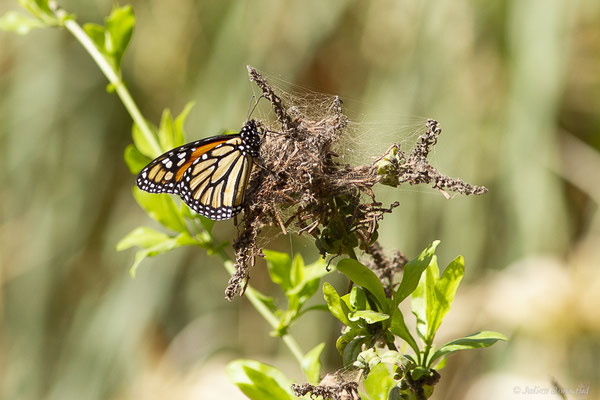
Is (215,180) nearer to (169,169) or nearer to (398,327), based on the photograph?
(169,169)

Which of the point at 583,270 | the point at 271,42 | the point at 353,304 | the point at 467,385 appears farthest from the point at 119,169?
the point at 353,304

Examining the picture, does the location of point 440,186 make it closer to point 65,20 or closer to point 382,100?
point 65,20

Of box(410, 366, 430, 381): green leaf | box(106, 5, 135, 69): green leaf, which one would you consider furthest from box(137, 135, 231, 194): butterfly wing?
box(410, 366, 430, 381): green leaf

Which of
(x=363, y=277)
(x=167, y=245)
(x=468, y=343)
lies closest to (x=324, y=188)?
(x=363, y=277)

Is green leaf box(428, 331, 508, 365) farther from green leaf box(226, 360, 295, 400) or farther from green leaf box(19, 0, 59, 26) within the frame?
green leaf box(19, 0, 59, 26)

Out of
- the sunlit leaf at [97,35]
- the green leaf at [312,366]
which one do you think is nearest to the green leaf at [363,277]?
the green leaf at [312,366]
